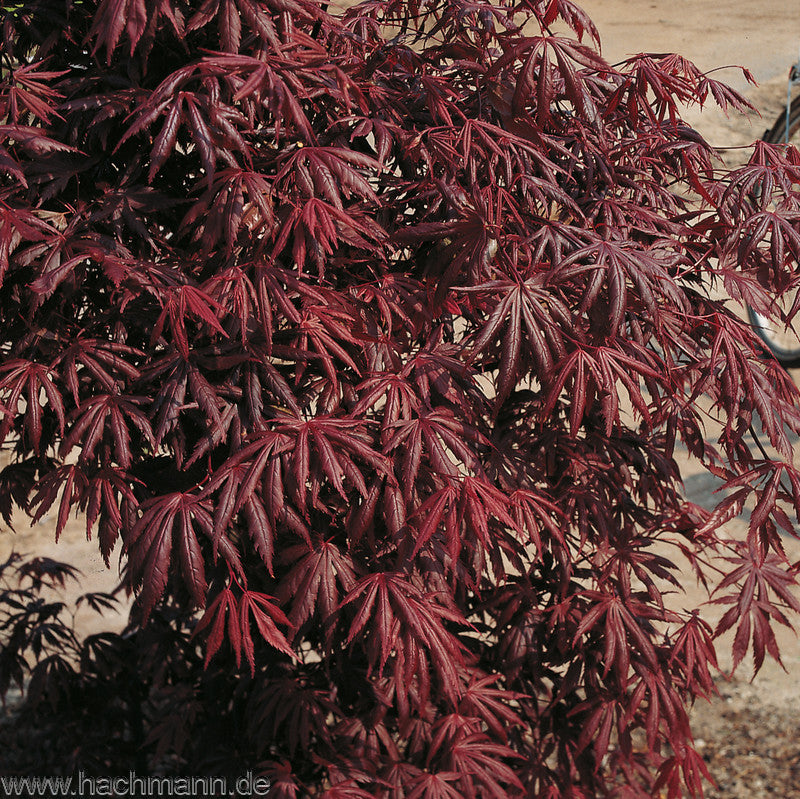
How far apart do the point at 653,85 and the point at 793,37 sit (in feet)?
38.7

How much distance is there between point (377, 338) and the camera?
1534 millimetres

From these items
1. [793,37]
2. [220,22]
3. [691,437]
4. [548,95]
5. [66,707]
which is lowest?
[66,707]

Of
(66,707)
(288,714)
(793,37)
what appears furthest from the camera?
(793,37)

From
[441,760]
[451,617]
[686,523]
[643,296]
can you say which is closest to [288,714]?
[441,760]

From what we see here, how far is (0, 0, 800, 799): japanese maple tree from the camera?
1.38 metres

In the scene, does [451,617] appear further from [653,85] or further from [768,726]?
[768,726]

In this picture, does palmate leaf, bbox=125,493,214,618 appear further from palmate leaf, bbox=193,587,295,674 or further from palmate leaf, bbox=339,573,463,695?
palmate leaf, bbox=339,573,463,695

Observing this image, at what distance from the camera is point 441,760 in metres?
1.72
